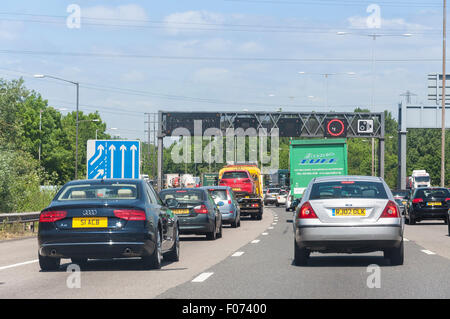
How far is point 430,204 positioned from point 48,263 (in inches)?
915

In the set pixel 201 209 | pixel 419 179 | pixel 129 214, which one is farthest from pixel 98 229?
pixel 419 179

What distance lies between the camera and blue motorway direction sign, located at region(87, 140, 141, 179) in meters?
27.7

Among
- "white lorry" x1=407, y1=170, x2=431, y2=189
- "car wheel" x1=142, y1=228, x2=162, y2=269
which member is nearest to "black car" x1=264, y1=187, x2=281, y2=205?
"white lorry" x1=407, y1=170, x2=431, y2=189

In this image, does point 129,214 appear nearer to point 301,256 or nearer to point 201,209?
point 301,256

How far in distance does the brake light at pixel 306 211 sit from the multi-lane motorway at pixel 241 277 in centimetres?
82

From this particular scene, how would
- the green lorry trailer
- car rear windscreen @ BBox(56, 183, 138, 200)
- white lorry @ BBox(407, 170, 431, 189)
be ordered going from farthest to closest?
1. white lorry @ BBox(407, 170, 431, 189)
2. the green lorry trailer
3. car rear windscreen @ BBox(56, 183, 138, 200)

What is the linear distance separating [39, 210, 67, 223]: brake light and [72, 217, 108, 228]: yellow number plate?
0.62ft

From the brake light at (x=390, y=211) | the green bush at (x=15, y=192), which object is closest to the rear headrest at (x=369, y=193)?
the brake light at (x=390, y=211)

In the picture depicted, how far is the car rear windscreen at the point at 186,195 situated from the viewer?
22556mm

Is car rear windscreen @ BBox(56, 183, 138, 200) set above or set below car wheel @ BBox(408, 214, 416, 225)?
above

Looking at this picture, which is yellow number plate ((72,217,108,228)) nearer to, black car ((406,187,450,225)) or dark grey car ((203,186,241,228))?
dark grey car ((203,186,241,228))

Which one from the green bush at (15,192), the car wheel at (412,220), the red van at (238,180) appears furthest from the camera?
the red van at (238,180)

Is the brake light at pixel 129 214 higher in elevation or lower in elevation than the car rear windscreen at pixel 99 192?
lower

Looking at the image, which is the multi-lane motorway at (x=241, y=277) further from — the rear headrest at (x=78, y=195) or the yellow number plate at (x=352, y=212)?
the rear headrest at (x=78, y=195)
